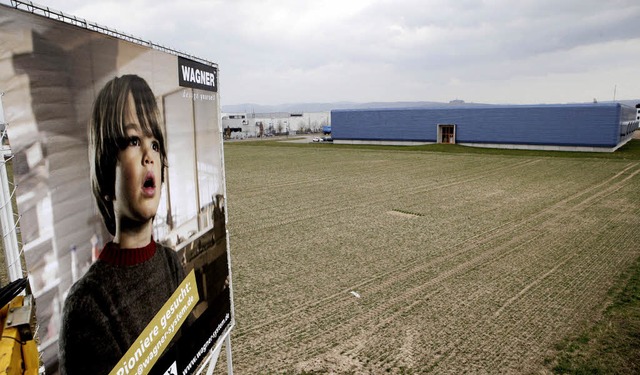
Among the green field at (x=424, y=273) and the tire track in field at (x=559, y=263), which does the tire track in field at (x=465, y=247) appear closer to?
the green field at (x=424, y=273)

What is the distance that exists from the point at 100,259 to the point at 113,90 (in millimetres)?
1259

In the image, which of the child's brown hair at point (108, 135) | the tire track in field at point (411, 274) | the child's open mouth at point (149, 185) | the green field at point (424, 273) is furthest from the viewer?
the tire track in field at point (411, 274)

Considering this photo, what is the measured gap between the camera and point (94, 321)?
3.03 meters

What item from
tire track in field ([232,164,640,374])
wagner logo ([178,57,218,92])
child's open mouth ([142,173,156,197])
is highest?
wagner logo ([178,57,218,92])

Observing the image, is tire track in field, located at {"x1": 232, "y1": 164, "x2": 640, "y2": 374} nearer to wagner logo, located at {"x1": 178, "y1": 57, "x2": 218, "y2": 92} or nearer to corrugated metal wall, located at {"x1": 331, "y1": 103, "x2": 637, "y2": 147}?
wagner logo, located at {"x1": 178, "y1": 57, "x2": 218, "y2": 92}

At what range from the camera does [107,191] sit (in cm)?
311

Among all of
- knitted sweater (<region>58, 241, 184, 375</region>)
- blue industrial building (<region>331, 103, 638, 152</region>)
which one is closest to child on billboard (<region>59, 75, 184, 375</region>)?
knitted sweater (<region>58, 241, 184, 375</region>)

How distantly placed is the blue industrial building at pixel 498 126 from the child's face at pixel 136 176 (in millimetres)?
47947

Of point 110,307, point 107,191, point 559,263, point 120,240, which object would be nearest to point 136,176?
point 107,191

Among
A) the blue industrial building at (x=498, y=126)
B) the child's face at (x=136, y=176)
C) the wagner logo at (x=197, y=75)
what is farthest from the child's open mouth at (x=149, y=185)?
the blue industrial building at (x=498, y=126)

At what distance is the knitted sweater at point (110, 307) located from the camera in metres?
2.88

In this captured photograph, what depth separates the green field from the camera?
7.01 metres

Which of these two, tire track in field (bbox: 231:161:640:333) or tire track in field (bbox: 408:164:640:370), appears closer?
tire track in field (bbox: 408:164:640:370)

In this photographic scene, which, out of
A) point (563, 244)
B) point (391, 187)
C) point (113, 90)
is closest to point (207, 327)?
point (113, 90)
